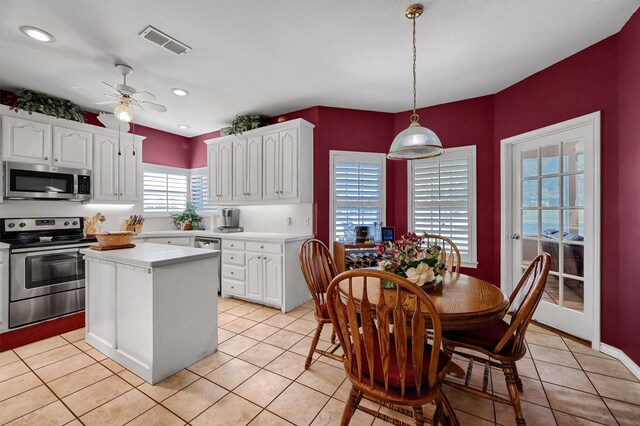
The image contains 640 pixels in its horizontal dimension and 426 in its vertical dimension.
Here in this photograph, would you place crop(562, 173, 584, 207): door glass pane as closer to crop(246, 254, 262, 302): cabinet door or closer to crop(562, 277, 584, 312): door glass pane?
crop(562, 277, 584, 312): door glass pane

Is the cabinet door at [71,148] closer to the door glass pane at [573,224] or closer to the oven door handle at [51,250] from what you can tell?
the oven door handle at [51,250]

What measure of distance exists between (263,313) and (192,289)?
4.42ft

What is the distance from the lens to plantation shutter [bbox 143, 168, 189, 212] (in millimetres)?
4777

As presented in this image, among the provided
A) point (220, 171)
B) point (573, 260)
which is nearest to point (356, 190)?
point (220, 171)

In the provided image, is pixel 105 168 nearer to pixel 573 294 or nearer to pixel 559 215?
pixel 559 215

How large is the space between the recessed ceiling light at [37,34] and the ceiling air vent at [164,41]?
80cm

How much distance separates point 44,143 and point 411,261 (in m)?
4.39

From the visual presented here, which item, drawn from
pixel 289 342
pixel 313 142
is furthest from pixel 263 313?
pixel 313 142

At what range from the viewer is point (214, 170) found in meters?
4.52

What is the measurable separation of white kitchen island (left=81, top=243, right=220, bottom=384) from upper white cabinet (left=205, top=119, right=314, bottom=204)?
1623mm

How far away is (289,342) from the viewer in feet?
8.66

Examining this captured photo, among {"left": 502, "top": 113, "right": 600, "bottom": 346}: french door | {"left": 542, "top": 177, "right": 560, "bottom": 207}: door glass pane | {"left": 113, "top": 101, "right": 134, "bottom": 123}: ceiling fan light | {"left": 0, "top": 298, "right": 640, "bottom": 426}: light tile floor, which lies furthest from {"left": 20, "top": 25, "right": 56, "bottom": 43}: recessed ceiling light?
{"left": 542, "top": 177, "right": 560, "bottom": 207}: door glass pane

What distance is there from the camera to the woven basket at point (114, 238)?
8.12ft

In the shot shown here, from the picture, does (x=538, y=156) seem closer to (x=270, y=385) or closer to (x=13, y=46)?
(x=270, y=385)
